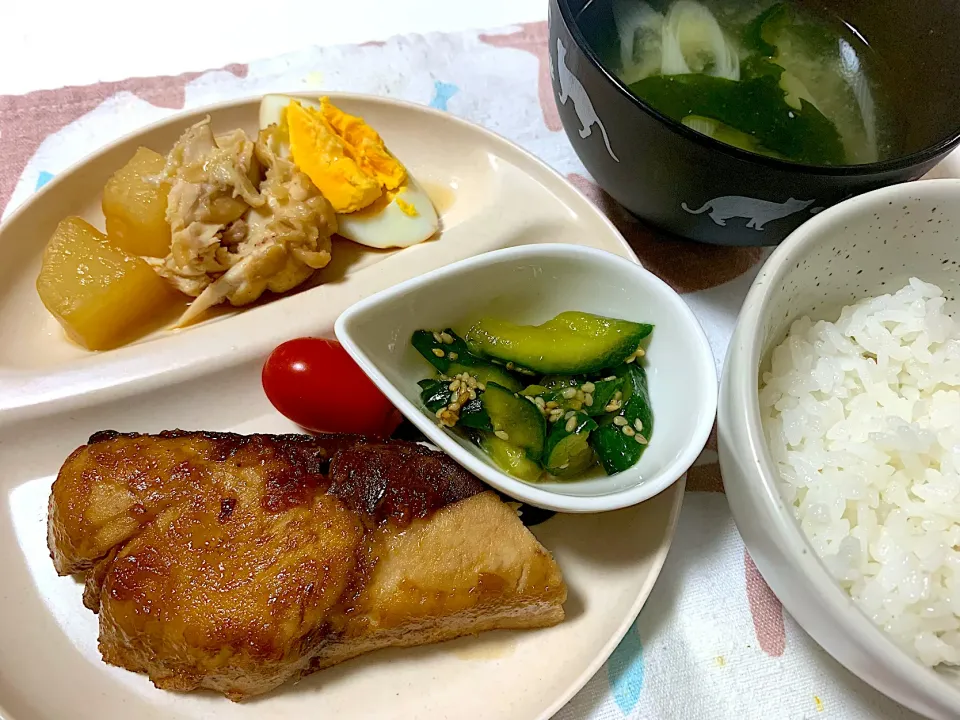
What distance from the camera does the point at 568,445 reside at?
1.40m

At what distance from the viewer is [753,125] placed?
1.56 metres

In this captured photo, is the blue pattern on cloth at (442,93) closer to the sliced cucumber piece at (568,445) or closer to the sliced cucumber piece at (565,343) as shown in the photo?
the sliced cucumber piece at (565,343)

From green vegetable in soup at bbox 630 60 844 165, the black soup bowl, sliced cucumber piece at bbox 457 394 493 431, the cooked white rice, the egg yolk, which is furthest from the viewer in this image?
the egg yolk

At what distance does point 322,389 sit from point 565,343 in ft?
1.77

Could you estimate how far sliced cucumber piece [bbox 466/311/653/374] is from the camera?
1.48 metres

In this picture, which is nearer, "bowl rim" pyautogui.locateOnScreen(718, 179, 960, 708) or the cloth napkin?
"bowl rim" pyautogui.locateOnScreen(718, 179, 960, 708)

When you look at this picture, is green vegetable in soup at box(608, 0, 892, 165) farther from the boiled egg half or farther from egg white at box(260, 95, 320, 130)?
egg white at box(260, 95, 320, 130)

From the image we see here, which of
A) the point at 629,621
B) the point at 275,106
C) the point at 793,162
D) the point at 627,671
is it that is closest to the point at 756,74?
the point at 793,162

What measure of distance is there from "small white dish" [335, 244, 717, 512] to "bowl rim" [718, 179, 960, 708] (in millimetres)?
127

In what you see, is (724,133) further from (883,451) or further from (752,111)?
(883,451)

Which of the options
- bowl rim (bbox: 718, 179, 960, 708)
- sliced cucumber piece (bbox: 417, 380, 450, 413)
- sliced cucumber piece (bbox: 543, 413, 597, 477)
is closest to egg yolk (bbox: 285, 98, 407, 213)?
sliced cucumber piece (bbox: 417, 380, 450, 413)

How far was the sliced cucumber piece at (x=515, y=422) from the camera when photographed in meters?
1.42

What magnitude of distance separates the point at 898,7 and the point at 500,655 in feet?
5.78

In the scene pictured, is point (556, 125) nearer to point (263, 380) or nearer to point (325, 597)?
point (263, 380)
